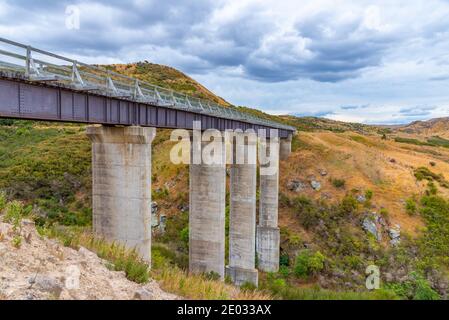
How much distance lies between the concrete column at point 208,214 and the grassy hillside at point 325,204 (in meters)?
2.24

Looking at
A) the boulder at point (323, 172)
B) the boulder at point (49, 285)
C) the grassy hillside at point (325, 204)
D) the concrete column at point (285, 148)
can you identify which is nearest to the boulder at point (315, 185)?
the grassy hillside at point (325, 204)

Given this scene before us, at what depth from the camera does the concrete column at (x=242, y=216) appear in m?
28.8

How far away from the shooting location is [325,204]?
123 feet

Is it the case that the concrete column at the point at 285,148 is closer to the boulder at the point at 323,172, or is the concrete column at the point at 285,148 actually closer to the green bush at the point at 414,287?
the boulder at the point at 323,172

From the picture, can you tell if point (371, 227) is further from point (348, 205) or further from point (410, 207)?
point (410, 207)

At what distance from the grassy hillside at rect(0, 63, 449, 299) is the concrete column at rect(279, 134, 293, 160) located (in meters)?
0.98

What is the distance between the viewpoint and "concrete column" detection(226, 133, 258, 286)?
2881cm

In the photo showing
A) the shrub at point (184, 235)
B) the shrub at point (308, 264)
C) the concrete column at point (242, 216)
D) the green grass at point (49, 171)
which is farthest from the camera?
the green grass at point (49, 171)

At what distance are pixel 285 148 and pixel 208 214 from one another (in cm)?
2686

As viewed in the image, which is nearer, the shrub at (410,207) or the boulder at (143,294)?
the boulder at (143,294)

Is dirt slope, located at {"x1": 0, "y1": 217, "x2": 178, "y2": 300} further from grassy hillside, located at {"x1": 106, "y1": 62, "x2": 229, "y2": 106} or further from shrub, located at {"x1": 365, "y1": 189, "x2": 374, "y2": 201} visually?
grassy hillside, located at {"x1": 106, "y1": 62, "x2": 229, "y2": 106}

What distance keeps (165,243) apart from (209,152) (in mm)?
16763

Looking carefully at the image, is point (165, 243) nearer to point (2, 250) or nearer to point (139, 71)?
point (2, 250)
